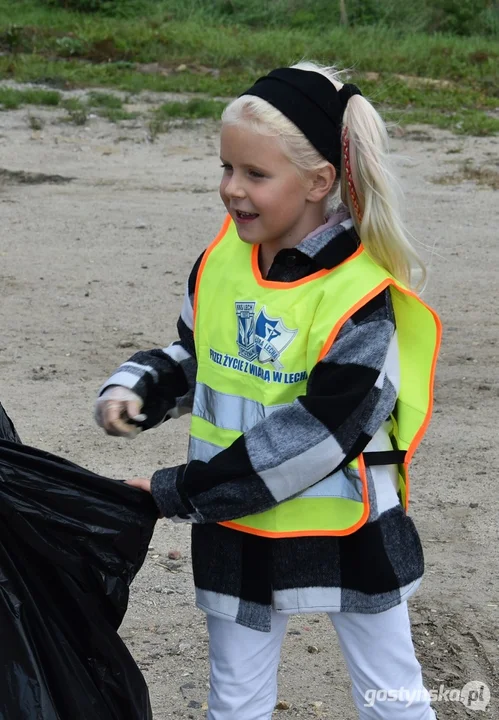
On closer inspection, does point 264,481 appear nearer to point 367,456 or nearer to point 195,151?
point 367,456

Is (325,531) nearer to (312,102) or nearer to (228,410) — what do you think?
(228,410)

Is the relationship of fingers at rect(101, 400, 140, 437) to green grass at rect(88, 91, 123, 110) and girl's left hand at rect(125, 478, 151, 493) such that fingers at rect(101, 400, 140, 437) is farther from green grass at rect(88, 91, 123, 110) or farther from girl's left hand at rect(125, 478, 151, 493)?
green grass at rect(88, 91, 123, 110)

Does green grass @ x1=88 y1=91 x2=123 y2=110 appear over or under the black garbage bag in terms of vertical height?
under

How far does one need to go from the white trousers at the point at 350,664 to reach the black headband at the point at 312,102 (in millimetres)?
863

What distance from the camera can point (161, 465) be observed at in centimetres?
408

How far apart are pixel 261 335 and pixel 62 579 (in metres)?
0.56

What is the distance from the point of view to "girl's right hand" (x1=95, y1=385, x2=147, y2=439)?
2178 millimetres

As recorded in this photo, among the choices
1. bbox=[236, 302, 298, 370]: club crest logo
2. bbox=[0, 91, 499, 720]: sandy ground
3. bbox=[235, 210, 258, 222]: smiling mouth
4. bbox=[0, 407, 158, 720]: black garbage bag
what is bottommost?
bbox=[0, 91, 499, 720]: sandy ground

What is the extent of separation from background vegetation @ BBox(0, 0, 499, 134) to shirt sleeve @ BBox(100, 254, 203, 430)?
7485 mm

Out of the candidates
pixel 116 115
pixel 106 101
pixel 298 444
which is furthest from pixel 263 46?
pixel 298 444

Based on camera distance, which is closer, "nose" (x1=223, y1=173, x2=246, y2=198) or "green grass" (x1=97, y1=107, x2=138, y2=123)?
"nose" (x1=223, y1=173, x2=246, y2=198)

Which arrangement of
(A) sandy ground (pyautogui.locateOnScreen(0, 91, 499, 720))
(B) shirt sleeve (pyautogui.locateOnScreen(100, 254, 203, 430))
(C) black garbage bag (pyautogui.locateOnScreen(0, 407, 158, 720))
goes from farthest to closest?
(A) sandy ground (pyautogui.locateOnScreen(0, 91, 499, 720))
(B) shirt sleeve (pyautogui.locateOnScreen(100, 254, 203, 430))
(C) black garbage bag (pyautogui.locateOnScreen(0, 407, 158, 720))

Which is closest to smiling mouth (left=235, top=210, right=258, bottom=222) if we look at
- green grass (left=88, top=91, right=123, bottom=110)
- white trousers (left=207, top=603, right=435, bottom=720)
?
white trousers (left=207, top=603, right=435, bottom=720)

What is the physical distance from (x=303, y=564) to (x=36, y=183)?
6.30 metres
